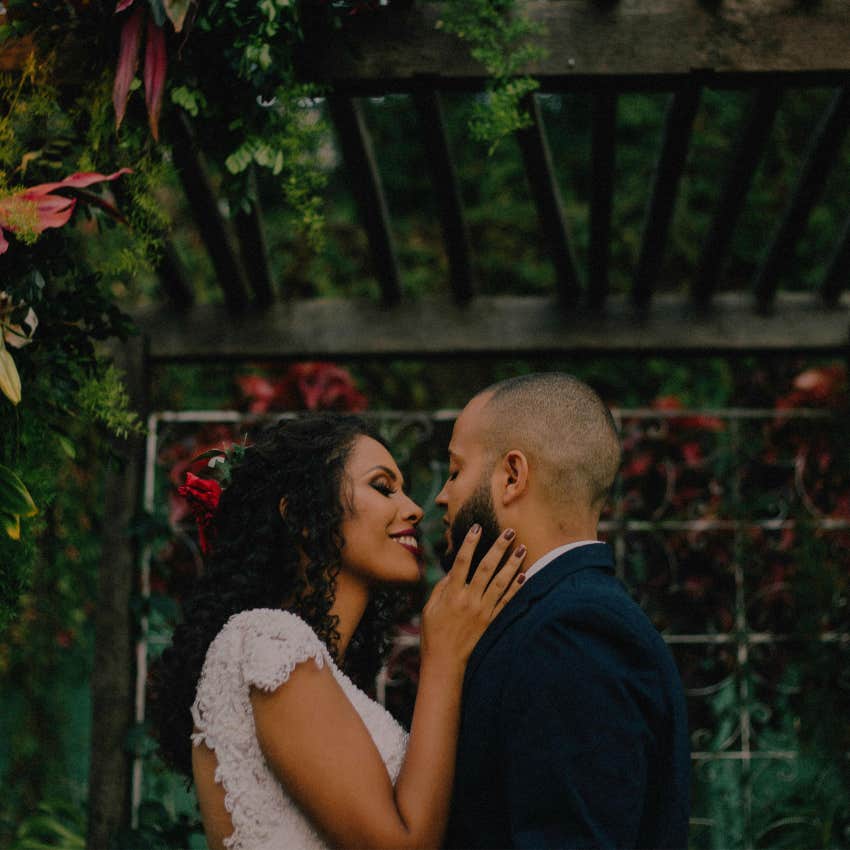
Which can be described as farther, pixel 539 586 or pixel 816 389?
pixel 816 389

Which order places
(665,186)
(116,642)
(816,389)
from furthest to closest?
(816,389)
(116,642)
(665,186)

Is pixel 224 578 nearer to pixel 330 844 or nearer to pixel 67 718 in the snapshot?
pixel 330 844

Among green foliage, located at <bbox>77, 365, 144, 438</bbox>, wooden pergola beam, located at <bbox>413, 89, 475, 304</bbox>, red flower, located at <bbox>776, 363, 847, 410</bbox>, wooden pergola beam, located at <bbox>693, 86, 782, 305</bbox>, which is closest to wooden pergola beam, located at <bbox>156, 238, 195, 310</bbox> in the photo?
wooden pergola beam, located at <bbox>413, 89, 475, 304</bbox>

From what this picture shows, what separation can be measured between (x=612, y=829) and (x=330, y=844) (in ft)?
2.19

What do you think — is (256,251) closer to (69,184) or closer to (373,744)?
(69,184)

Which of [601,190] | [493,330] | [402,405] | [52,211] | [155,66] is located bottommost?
[52,211]

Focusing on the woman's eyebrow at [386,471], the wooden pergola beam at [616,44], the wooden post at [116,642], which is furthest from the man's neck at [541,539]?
the wooden post at [116,642]

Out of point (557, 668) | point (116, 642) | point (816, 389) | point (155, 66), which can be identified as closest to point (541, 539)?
point (557, 668)

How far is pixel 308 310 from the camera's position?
4059 millimetres

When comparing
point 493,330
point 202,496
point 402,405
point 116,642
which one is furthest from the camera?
point 402,405

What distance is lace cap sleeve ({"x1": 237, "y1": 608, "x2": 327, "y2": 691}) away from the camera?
2066mm

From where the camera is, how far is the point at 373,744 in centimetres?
204

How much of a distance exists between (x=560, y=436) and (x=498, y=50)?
995 millimetres

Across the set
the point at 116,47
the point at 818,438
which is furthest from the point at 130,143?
the point at 818,438
